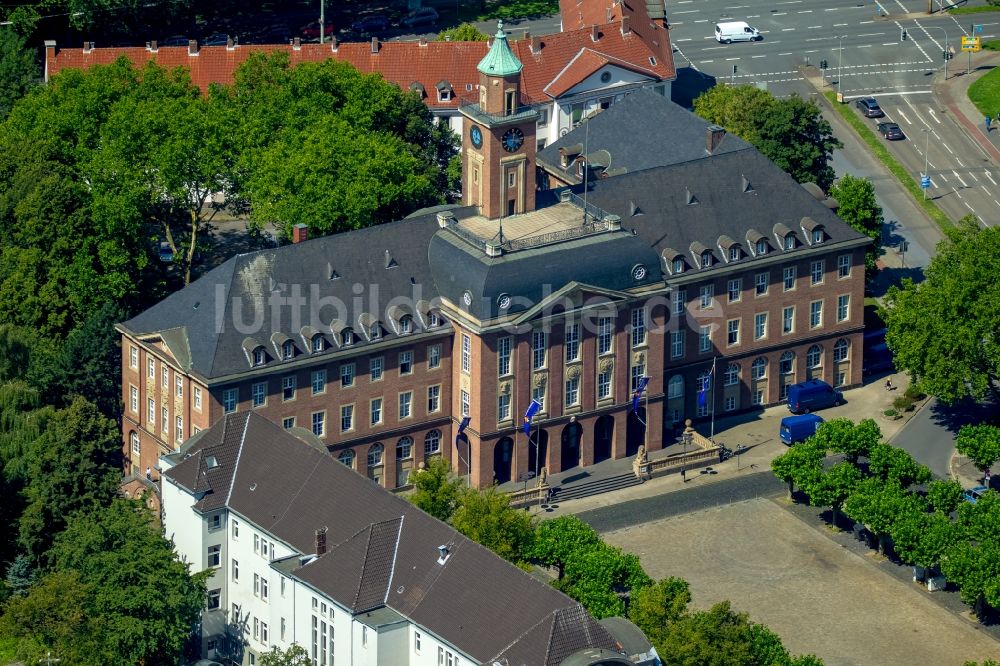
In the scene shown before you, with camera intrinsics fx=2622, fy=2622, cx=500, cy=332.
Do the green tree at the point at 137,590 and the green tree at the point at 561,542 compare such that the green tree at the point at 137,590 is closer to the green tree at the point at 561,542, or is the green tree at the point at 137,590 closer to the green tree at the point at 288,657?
the green tree at the point at 288,657

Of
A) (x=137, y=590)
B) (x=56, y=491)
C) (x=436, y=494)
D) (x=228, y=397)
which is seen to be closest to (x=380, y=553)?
(x=436, y=494)

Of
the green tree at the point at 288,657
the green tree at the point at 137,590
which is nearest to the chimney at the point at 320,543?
the green tree at the point at 288,657

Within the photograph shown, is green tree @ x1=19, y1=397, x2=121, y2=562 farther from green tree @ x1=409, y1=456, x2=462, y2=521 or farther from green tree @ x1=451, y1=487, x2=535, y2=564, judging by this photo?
green tree @ x1=451, y1=487, x2=535, y2=564

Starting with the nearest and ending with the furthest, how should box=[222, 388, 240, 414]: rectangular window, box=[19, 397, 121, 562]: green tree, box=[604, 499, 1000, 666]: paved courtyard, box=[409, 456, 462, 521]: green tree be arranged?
box=[604, 499, 1000, 666]: paved courtyard
box=[409, 456, 462, 521]: green tree
box=[19, 397, 121, 562]: green tree
box=[222, 388, 240, 414]: rectangular window

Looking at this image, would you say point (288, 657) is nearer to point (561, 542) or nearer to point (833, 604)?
point (561, 542)

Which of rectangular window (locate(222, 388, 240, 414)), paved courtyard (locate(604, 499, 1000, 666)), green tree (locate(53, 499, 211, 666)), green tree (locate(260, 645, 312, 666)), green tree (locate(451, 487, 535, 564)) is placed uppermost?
rectangular window (locate(222, 388, 240, 414))

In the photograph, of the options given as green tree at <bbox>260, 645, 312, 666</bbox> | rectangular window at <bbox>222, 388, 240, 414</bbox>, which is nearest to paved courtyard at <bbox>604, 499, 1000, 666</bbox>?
green tree at <bbox>260, 645, 312, 666</bbox>

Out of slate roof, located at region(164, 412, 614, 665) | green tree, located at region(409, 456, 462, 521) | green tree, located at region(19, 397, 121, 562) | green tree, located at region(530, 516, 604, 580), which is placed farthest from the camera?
green tree, located at region(19, 397, 121, 562)
